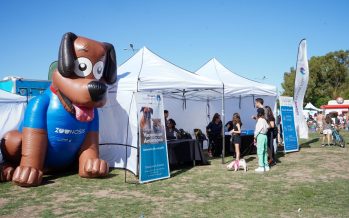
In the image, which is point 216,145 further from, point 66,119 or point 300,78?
point 66,119

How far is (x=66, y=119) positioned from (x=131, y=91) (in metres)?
1.64

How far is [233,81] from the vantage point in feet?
35.6

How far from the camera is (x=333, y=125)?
13.6 metres

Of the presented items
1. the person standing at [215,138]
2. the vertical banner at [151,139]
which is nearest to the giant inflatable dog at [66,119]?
the vertical banner at [151,139]

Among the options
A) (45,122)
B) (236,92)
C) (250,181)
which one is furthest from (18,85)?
(250,181)

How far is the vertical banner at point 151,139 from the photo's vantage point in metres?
7.09

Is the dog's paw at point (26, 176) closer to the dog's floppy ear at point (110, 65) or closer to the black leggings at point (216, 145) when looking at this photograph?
the dog's floppy ear at point (110, 65)

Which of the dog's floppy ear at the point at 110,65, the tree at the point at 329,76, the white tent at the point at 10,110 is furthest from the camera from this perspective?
the tree at the point at 329,76

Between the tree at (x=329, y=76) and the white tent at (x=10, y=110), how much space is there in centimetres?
3973

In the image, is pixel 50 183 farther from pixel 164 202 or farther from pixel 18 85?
pixel 18 85

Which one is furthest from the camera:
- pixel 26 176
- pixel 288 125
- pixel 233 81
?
pixel 288 125

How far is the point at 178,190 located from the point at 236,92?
4.55 m

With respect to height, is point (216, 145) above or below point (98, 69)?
below

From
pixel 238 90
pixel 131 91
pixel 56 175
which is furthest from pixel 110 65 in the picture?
pixel 238 90
